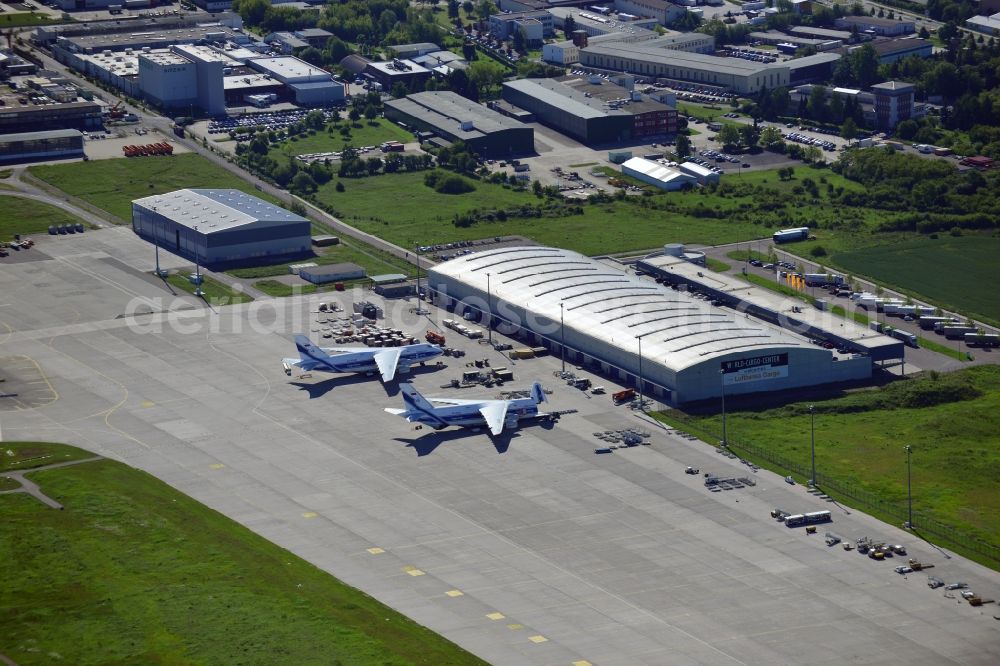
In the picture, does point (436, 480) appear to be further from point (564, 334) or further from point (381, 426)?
point (564, 334)

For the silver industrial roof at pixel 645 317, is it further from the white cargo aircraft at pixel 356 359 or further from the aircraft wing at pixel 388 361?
the aircraft wing at pixel 388 361

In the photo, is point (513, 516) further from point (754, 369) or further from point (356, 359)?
point (356, 359)

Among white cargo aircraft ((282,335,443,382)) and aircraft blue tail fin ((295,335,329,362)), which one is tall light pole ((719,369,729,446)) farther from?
aircraft blue tail fin ((295,335,329,362))

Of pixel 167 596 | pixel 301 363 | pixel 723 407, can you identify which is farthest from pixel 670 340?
pixel 167 596

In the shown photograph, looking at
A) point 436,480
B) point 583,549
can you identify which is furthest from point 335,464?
point 583,549

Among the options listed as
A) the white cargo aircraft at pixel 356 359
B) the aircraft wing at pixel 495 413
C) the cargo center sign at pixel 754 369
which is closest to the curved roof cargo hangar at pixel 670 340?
the cargo center sign at pixel 754 369
